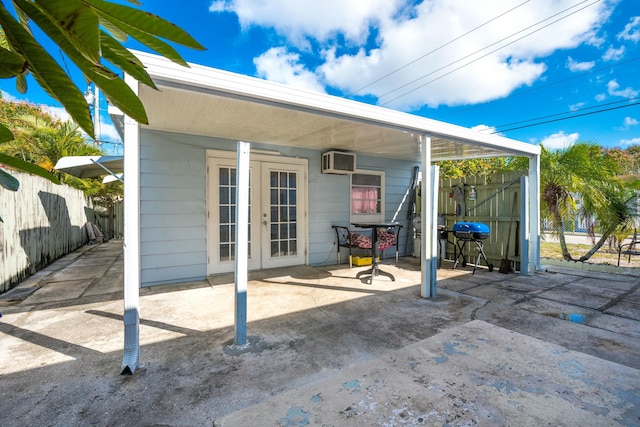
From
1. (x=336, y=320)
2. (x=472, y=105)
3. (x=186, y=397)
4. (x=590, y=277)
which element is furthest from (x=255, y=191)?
(x=472, y=105)

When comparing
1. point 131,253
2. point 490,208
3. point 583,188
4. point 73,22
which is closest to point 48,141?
point 131,253

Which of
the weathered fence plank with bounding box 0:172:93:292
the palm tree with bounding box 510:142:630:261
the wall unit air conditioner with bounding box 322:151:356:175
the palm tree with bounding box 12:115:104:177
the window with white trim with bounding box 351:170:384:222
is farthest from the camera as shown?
the palm tree with bounding box 12:115:104:177

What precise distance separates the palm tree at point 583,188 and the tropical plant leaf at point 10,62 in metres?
7.16

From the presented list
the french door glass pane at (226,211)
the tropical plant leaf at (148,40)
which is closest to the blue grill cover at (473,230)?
the french door glass pane at (226,211)

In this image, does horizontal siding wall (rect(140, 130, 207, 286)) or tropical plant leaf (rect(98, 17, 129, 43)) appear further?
horizontal siding wall (rect(140, 130, 207, 286))

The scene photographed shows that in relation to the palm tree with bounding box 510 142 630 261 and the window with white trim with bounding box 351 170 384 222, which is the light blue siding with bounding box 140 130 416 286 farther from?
the palm tree with bounding box 510 142 630 261

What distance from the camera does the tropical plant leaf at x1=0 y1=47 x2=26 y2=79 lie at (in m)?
0.37

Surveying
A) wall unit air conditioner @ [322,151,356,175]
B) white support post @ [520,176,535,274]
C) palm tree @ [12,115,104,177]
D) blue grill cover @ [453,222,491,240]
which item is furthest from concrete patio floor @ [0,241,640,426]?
palm tree @ [12,115,104,177]

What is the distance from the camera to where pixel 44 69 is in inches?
14.3

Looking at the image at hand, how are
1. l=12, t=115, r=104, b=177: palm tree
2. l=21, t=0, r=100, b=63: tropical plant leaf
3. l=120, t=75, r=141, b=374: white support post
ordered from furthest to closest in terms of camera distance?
l=12, t=115, r=104, b=177: palm tree < l=120, t=75, r=141, b=374: white support post < l=21, t=0, r=100, b=63: tropical plant leaf

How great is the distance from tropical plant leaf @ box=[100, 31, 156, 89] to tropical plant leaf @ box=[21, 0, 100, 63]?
90 millimetres

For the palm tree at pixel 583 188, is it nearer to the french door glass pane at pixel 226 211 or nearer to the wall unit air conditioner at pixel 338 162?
the wall unit air conditioner at pixel 338 162

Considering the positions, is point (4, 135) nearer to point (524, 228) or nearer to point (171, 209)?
point (171, 209)

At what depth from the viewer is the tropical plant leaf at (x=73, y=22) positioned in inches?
11.8
